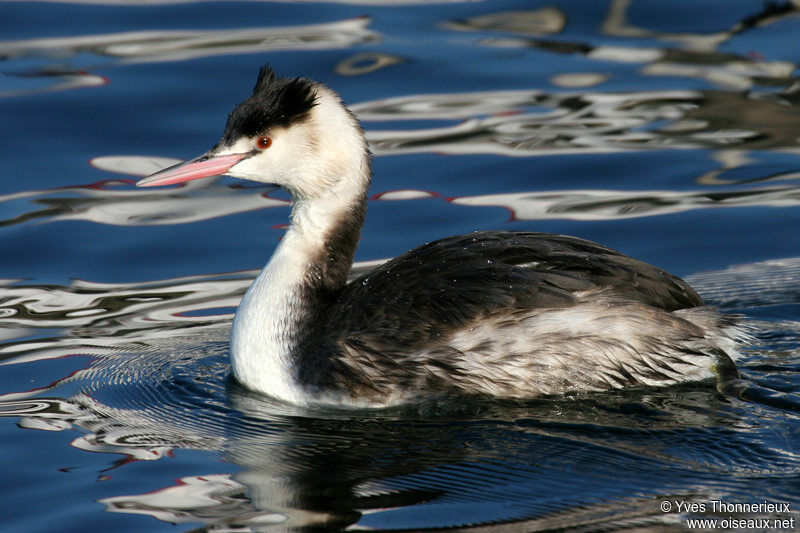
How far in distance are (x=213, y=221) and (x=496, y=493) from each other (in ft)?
13.6

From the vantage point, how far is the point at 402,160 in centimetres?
936

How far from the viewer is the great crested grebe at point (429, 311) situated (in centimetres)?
555

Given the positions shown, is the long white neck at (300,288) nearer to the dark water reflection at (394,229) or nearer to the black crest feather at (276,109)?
the dark water reflection at (394,229)

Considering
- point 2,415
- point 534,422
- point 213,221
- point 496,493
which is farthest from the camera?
point 213,221

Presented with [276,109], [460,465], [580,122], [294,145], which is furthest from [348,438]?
[580,122]

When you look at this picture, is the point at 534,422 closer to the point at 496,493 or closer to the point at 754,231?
the point at 496,493

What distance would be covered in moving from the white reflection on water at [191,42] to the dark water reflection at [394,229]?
0.04m

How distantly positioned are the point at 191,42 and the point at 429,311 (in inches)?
263

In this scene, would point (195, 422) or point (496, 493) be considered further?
point (195, 422)

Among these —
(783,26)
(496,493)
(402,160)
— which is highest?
(783,26)

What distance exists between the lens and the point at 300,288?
599 centimetres

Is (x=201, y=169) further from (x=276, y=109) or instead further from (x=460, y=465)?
(x=460, y=465)

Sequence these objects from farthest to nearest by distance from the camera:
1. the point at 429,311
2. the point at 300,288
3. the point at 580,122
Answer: the point at 580,122 < the point at 300,288 < the point at 429,311

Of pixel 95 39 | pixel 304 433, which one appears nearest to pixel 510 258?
pixel 304 433
